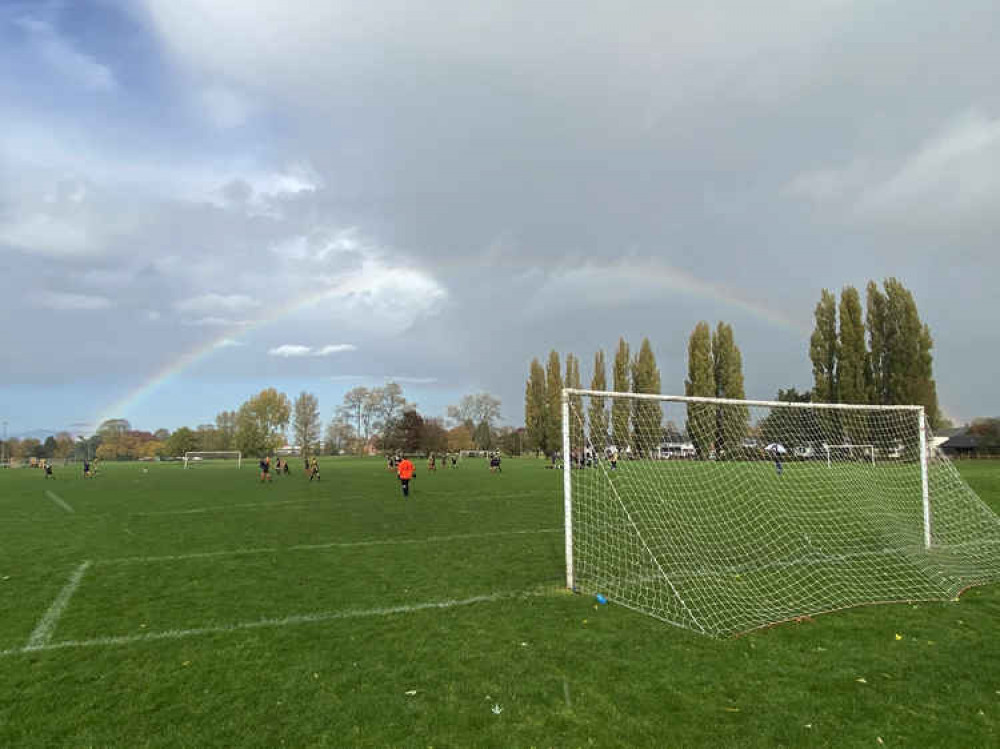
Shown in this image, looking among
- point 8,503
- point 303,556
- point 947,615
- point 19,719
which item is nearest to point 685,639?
point 947,615

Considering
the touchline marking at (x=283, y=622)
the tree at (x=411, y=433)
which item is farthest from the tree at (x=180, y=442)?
the touchline marking at (x=283, y=622)

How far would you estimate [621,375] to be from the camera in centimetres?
5731

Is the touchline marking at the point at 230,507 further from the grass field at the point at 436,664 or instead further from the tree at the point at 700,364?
the tree at the point at 700,364

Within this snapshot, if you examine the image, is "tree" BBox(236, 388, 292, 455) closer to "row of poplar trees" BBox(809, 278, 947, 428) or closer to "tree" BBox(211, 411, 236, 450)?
"tree" BBox(211, 411, 236, 450)

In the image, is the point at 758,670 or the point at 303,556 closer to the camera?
the point at 758,670

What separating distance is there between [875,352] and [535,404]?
36.9 m

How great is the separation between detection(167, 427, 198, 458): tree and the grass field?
352 feet

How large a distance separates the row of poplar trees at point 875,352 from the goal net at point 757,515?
2400cm

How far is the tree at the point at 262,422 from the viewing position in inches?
3725

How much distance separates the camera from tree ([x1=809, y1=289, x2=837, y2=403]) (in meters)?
42.8

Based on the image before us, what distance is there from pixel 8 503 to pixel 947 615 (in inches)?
956

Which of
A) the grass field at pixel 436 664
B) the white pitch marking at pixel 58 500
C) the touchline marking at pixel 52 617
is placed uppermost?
the touchline marking at pixel 52 617

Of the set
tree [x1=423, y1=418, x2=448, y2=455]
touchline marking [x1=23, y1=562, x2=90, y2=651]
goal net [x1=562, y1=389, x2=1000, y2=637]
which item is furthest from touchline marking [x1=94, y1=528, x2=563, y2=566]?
tree [x1=423, y1=418, x2=448, y2=455]

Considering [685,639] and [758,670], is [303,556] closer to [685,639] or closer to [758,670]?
[685,639]
